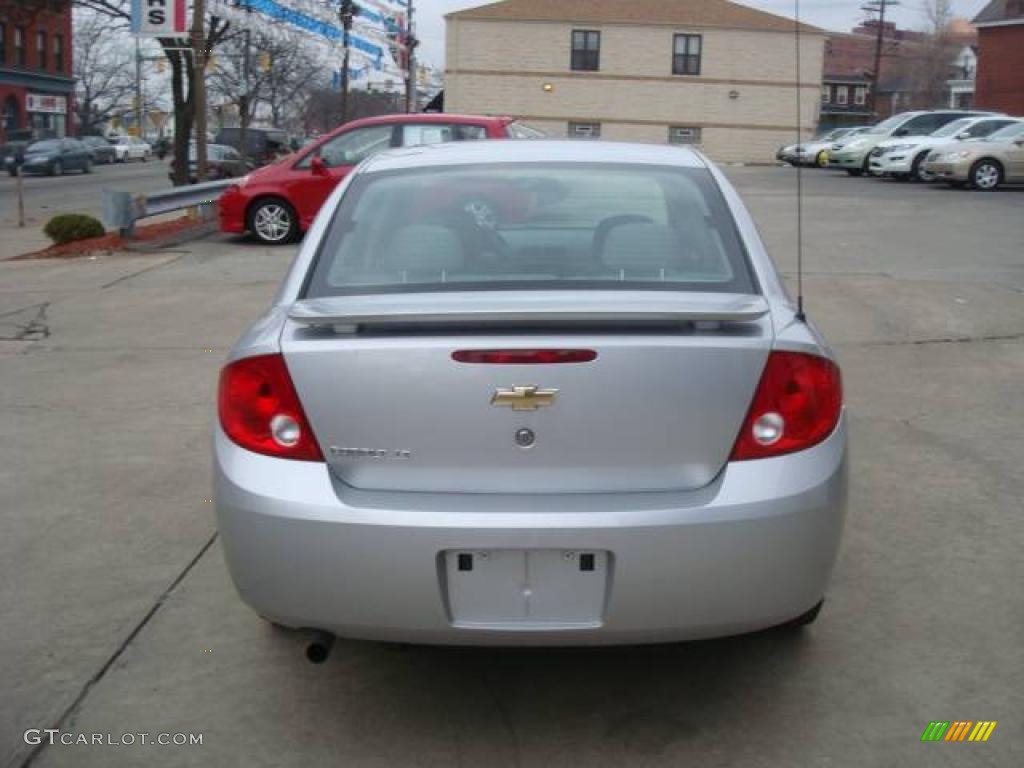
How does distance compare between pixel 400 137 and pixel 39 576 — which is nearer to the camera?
pixel 39 576

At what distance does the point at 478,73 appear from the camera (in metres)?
54.3

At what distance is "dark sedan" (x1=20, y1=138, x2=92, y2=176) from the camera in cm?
4694

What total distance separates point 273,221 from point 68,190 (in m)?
24.8

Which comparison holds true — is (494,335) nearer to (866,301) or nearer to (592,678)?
(592,678)

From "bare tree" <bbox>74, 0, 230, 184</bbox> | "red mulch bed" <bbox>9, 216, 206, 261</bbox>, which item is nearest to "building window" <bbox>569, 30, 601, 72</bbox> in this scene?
"bare tree" <bbox>74, 0, 230, 184</bbox>

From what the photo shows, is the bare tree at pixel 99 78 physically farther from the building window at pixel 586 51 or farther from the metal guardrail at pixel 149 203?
the metal guardrail at pixel 149 203

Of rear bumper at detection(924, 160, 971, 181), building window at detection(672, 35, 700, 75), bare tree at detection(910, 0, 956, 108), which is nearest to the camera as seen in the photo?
rear bumper at detection(924, 160, 971, 181)

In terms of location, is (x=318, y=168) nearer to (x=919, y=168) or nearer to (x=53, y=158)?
(x=919, y=168)

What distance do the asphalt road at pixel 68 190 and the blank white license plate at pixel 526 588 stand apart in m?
22.8

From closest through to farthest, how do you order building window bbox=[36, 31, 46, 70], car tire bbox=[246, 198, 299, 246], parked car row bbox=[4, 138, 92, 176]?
1. car tire bbox=[246, 198, 299, 246]
2. parked car row bbox=[4, 138, 92, 176]
3. building window bbox=[36, 31, 46, 70]

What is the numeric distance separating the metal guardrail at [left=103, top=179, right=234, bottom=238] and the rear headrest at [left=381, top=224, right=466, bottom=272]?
12.4m

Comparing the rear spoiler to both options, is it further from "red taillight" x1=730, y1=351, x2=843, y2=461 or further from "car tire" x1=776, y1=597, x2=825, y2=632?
"car tire" x1=776, y1=597, x2=825, y2=632

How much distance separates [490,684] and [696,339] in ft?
4.42

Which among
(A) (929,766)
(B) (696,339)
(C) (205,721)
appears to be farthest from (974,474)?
(C) (205,721)
